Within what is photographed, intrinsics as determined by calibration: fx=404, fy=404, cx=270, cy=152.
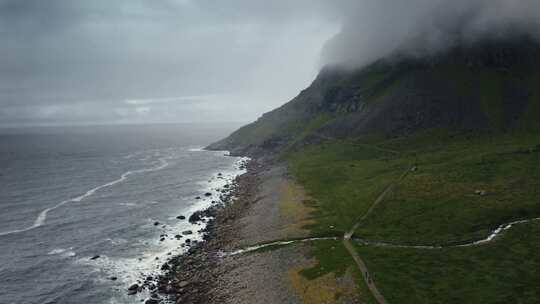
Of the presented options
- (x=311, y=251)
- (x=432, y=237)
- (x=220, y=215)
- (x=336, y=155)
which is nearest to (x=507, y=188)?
(x=432, y=237)

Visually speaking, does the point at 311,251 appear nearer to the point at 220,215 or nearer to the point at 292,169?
the point at 220,215

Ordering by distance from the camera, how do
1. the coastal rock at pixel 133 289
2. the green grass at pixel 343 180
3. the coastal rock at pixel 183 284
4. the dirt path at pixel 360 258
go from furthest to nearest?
the green grass at pixel 343 180 → the coastal rock at pixel 183 284 → the coastal rock at pixel 133 289 → the dirt path at pixel 360 258

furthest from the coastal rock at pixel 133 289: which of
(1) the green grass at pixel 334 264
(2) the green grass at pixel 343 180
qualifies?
(2) the green grass at pixel 343 180

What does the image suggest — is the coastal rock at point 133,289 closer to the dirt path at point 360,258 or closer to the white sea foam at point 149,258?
the white sea foam at point 149,258

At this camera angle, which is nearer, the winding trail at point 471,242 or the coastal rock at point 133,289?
the coastal rock at point 133,289

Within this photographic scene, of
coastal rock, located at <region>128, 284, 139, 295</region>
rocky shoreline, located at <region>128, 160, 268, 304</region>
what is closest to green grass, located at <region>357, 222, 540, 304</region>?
rocky shoreline, located at <region>128, 160, 268, 304</region>

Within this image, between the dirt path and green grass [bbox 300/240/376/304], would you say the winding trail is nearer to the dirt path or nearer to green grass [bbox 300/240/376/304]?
the dirt path

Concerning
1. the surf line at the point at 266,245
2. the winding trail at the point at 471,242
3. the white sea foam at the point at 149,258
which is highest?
the winding trail at the point at 471,242

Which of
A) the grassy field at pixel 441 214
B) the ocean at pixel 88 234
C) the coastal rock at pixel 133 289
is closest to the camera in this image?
the grassy field at pixel 441 214
